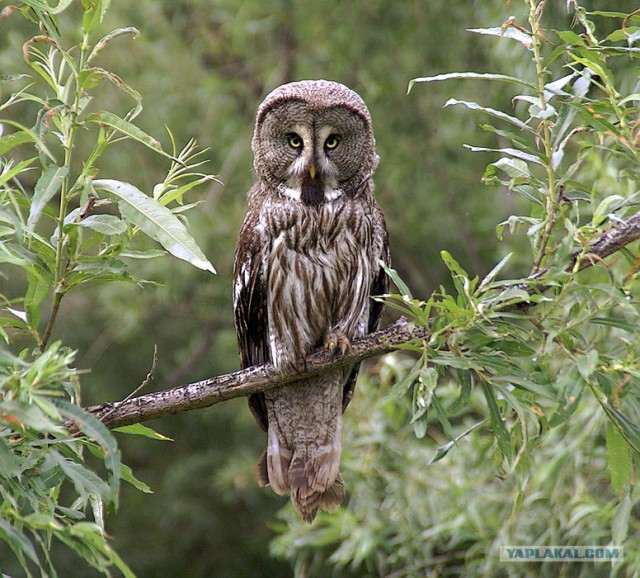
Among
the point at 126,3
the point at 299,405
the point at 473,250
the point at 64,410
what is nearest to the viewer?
the point at 64,410

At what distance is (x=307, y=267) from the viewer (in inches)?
137

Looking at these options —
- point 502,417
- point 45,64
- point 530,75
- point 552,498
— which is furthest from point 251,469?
point 45,64

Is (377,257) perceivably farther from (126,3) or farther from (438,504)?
(126,3)

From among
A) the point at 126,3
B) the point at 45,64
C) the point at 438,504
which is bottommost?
the point at 438,504

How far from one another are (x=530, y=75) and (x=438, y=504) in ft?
7.16

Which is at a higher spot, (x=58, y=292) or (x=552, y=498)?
(x=58, y=292)

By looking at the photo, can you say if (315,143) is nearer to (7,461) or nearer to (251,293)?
(251,293)

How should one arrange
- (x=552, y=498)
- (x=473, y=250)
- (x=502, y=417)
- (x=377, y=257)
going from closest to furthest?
(x=502, y=417) → (x=377, y=257) → (x=552, y=498) → (x=473, y=250)

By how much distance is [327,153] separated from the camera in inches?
146

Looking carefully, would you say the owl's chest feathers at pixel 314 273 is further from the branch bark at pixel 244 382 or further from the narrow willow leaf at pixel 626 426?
the narrow willow leaf at pixel 626 426

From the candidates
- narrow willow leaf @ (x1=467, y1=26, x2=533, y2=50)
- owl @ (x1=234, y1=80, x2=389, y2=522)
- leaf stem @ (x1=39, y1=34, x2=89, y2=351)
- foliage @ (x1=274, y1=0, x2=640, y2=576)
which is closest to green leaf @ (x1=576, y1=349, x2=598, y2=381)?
foliage @ (x1=274, y1=0, x2=640, y2=576)

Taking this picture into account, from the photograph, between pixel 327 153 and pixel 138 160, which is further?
pixel 138 160

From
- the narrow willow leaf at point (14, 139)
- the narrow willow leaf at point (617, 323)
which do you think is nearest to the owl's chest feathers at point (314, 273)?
the narrow willow leaf at point (617, 323)

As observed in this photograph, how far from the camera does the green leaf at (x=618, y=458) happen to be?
2564 millimetres
